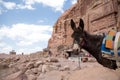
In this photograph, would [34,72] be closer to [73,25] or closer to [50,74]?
[50,74]

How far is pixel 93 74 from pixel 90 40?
3.85 ft

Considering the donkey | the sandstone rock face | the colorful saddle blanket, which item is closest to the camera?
the colorful saddle blanket

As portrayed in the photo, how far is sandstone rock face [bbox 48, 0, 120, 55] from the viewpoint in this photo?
41.8 m

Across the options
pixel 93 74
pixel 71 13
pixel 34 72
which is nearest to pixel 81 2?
pixel 71 13

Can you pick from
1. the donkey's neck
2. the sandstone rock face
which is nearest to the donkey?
the donkey's neck

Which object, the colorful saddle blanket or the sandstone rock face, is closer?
the colorful saddle blanket

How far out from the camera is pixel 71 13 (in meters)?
74.2

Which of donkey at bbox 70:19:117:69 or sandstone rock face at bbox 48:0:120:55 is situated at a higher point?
sandstone rock face at bbox 48:0:120:55

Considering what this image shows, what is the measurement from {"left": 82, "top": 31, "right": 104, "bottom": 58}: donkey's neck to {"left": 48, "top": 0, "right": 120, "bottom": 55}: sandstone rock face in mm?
22288

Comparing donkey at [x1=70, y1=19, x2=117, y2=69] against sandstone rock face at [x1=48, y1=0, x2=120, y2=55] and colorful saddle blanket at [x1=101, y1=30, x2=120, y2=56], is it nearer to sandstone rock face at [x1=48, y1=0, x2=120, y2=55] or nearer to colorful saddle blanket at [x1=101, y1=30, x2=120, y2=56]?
colorful saddle blanket at [x1=101, y1=30, x2=120, y2=56]

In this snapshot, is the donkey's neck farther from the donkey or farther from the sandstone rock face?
the sandstone rock face

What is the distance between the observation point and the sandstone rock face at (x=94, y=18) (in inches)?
1645

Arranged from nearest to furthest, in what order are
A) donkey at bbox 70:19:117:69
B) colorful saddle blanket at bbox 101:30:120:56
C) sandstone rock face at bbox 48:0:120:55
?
colorful saddle blanket at bbox 101:30:120:56 < donkey at bbox 70:19:117:69 < sandstone rock face at bbox 48:0:120:55

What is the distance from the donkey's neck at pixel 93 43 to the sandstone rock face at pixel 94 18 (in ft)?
73.1
